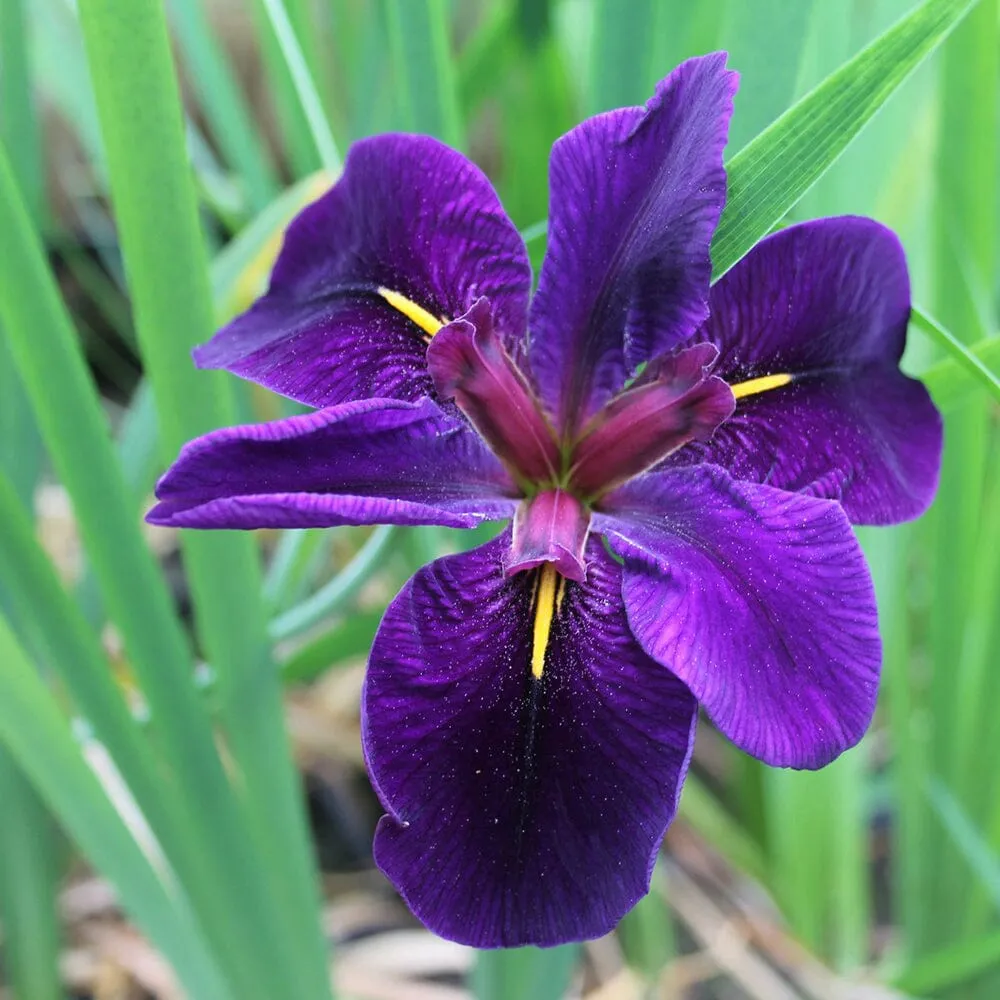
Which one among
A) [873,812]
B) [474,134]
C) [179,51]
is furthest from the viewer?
[474,134]

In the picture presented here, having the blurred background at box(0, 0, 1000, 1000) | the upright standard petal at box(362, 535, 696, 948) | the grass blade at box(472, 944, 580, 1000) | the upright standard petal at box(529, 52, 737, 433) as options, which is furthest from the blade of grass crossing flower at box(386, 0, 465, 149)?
the grass blade at box(472, 944, 580, 1000)

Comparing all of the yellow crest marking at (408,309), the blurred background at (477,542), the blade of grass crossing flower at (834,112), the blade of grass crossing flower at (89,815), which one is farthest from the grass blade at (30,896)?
the blade of grass crossing flower at (834,112)

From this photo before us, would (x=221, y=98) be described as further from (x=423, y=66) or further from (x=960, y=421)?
(x=960, y=421)

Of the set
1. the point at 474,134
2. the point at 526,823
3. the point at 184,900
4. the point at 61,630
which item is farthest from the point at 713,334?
the point at 474,134

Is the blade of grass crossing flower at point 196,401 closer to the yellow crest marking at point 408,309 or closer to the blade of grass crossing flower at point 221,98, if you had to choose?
the yellow crest marking at point 408,309

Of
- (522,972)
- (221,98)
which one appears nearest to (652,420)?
(522,972)

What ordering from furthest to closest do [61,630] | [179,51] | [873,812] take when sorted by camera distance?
[179,51] < [873,812] < [61,630]

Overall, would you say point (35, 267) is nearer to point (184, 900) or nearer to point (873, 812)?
point (184, 900)
